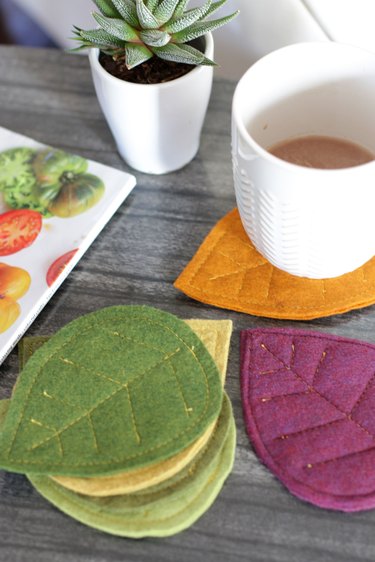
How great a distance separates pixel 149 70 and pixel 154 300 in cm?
18

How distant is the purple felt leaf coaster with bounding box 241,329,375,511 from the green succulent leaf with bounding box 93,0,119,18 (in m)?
0.25

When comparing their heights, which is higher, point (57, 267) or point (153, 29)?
point (153, 29)

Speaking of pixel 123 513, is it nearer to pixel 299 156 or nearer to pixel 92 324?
pixel 92 324

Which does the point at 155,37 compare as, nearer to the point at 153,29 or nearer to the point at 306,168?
the point at 153,29

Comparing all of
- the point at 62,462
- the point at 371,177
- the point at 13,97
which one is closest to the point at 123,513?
the point at 62,462

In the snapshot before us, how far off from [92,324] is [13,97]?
29cm

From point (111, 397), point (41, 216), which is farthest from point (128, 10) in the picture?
point (111, 397)

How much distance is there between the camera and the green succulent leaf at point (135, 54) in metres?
0.49

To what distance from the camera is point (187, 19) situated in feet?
1.61

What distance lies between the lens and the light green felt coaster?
406mm

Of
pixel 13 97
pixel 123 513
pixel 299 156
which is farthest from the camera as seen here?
pixel 13 97

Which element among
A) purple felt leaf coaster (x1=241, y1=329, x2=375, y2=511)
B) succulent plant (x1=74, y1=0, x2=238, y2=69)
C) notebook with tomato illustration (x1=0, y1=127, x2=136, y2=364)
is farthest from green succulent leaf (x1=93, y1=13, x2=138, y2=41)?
purple felt leaf coaster (x1=241, y1=329, x2=375, y2=511)

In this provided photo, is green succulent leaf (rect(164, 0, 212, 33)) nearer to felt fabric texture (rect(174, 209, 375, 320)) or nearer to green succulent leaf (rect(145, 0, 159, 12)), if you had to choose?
green succulent leaf (rect(145, 0, 159, 12))

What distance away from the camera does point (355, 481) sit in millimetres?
409
